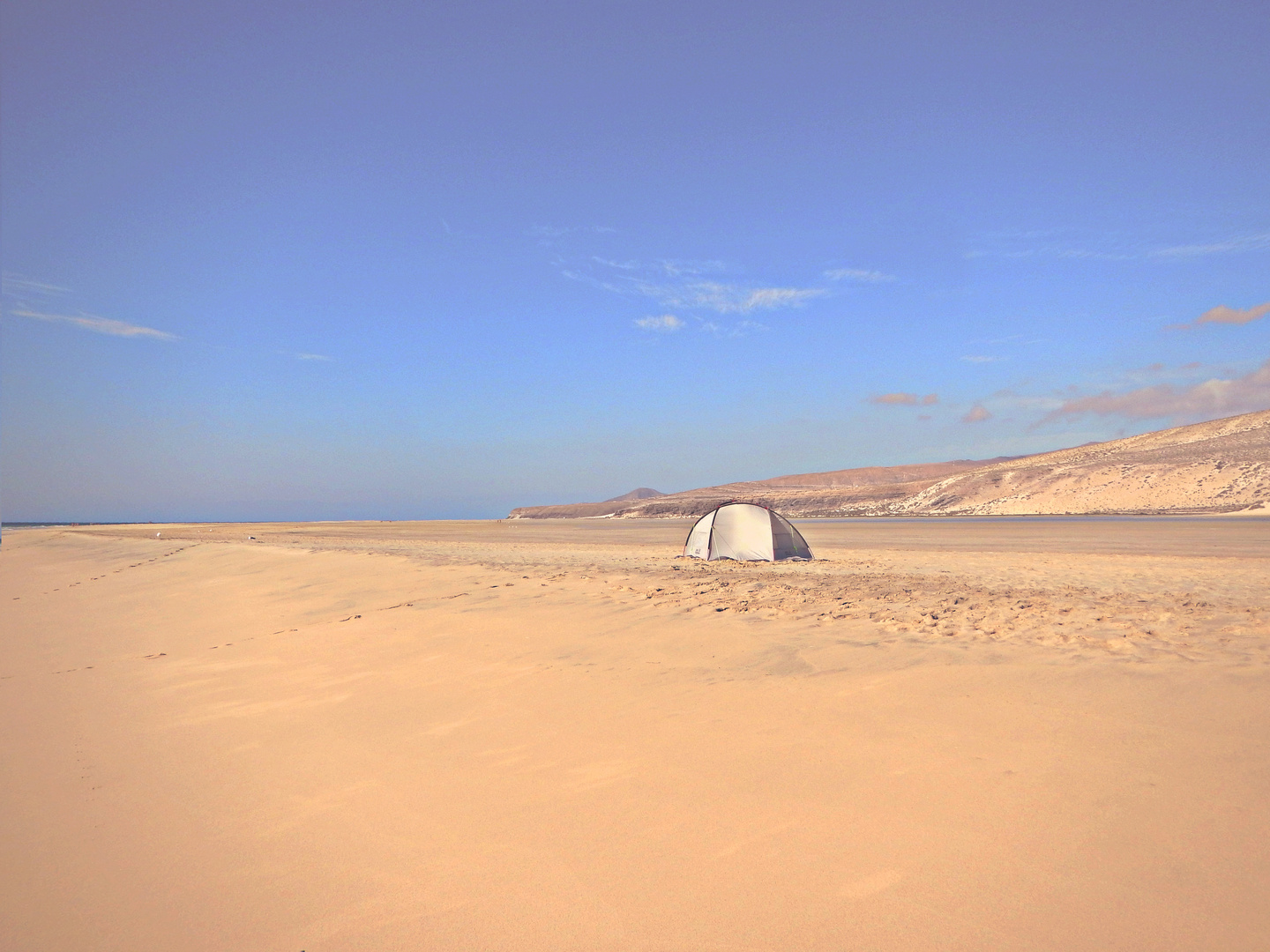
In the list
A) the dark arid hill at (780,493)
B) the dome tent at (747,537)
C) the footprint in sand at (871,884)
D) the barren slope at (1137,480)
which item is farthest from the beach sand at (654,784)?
the dark arid hill at (780,493)

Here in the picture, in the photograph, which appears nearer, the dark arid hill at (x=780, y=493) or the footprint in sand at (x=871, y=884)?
the footprint in sand at (x=871, y=884)

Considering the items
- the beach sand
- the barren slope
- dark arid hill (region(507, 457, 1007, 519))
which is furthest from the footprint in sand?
dark arid hill (region(507, 457, 1007, 519))

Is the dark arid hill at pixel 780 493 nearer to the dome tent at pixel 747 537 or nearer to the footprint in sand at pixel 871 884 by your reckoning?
the dome tent at pixel 747 537

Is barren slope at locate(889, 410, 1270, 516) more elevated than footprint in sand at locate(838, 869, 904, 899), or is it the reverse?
barren slope at locate(889, 410, 1270, 516)

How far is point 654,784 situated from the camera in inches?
143

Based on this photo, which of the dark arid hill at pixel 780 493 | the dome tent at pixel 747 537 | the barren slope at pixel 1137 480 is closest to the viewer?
the dome tent at pixel 747 537

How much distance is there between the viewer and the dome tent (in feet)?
55.9

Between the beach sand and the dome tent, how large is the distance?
865 centimetres

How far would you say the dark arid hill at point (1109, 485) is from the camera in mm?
54500

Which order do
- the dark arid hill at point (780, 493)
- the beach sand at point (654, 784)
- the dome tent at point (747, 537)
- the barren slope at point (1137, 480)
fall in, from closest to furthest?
the beach sand at point (654, 784), the dome tent at point (747, 537), the barren slope at point (1137, 480), the dark arid hill at point (780, 493)

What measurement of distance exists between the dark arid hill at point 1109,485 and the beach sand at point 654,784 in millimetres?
40484

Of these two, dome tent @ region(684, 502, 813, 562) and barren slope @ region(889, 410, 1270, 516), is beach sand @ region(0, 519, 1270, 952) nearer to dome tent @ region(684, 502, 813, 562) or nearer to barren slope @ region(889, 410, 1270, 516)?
dome tent @ region(684, 502, 813, 562)

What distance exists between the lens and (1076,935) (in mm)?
2309

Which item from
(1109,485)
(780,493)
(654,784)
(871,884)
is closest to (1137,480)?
(1109,485)
